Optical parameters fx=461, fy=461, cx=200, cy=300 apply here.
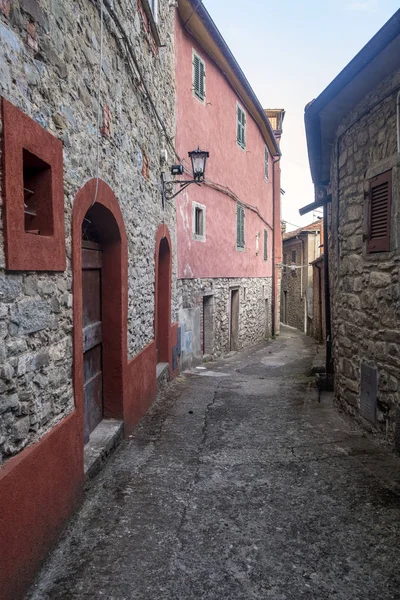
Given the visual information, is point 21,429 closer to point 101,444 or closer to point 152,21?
point 101,444

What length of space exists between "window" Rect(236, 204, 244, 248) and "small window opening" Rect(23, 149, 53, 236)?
10.7 metres

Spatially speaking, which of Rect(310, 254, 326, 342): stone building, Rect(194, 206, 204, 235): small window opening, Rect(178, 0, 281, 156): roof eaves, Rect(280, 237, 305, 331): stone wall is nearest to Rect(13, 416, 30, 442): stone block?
Rect(194, 206, 204, 235): small window opening

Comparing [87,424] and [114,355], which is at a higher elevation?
[114,355]

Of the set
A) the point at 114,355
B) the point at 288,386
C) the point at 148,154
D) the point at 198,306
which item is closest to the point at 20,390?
the point at 114,355

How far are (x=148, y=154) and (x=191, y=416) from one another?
138 inches

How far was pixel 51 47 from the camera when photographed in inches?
113

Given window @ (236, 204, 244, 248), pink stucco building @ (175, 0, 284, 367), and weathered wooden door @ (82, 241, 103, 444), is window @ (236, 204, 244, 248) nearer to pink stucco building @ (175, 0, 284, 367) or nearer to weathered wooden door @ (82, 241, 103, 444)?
pink stucco building @ (175, 0, 284, 367)

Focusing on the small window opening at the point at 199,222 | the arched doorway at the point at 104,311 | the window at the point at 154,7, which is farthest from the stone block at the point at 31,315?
the small window opening at the point at 199,222

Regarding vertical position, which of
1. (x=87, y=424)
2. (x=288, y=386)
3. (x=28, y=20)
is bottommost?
(x=288, y=386)

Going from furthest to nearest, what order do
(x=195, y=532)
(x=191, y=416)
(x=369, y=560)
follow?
1. (x=191, y=416)
2. (x=195, y=532)
3. (x=369, y=560)

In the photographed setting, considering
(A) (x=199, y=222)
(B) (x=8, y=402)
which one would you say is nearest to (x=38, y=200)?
(B) (x=8, y=402)

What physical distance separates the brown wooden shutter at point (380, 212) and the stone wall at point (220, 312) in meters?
4.70

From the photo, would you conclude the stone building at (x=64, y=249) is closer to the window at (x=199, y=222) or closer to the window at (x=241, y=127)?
the window at (x=199, y=222)

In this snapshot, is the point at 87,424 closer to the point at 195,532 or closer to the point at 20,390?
the point at 195,532
